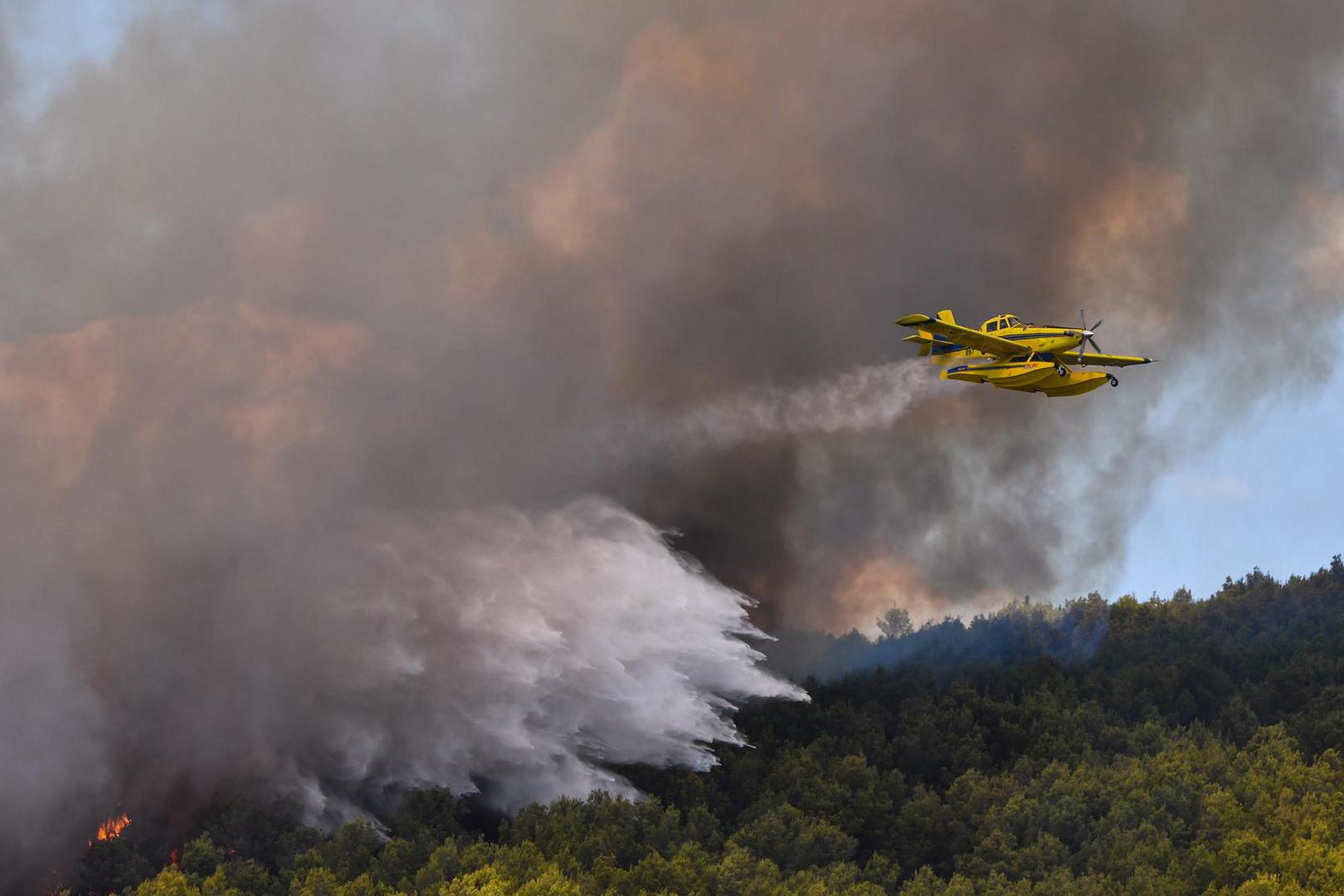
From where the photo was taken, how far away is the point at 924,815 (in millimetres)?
108125

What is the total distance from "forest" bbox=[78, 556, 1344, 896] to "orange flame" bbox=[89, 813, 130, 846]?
162 centimetres

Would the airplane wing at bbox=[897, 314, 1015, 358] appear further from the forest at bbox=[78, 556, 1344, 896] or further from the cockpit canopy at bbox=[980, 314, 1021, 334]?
the forest at bbox=[78, 556, 1344, 896]

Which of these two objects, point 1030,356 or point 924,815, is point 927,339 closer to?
point 1030,356

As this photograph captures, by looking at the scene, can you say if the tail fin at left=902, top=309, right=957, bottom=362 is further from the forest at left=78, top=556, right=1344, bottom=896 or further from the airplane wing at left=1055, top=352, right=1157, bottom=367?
the forest at left=78, top=556, right=1344, bottom=896

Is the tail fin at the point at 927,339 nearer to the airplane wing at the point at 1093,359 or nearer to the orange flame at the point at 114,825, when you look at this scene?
the airplane wing at the point at 1093,359

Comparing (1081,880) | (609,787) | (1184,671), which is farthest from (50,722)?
(1184,671)

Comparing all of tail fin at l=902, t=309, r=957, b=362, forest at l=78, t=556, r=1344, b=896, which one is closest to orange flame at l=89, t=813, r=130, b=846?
forest at l=78, t=556, r=1344, b=896

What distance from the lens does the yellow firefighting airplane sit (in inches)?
2849

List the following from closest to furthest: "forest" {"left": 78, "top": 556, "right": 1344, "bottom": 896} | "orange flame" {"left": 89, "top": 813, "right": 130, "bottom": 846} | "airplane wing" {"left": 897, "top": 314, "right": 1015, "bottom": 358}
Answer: "airplane wing" {"left": 897, "top": 314, "right": 1015, "bottom": 358} < "forest" {"left": 78, "top": 556, "right": 1344, "bottom": 896} < "orange flame" {"left": 89, "top": 813, "right": 130, "bottom": 846}

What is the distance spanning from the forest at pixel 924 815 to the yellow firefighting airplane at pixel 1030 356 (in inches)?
1328

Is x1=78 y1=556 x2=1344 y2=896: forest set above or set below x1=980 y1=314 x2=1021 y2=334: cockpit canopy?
below

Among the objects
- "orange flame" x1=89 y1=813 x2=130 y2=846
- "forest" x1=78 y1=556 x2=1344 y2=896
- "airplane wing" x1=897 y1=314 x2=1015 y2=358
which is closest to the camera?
"airplane wing" x1=897 y1=314 x2=1015 y2=358

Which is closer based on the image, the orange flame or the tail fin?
the tail fin

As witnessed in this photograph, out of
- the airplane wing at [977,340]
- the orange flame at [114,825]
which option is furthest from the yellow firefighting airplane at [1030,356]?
the orange flame at [114,825]
